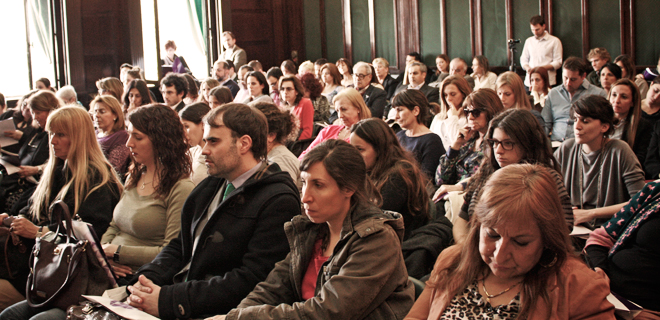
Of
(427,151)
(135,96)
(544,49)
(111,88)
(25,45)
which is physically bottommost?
(427,151)

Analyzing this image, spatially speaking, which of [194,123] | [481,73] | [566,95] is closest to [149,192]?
[194,123]

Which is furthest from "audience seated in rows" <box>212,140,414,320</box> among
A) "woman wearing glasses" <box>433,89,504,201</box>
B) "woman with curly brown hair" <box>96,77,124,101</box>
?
"woman with curly brown hair" <box>96,77,124,101</box>

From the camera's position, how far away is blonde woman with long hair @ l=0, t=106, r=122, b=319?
257 cm

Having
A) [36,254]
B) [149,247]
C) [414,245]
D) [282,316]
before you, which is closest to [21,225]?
[36,254]

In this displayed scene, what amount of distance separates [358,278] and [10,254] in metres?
1.83

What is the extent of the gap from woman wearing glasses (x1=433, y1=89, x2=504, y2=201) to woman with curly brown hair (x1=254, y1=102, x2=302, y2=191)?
0.85m

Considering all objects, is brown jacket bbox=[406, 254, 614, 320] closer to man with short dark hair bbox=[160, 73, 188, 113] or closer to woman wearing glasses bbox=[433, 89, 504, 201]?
woman wearing glasses bbox=[433, 89, 504, 201]

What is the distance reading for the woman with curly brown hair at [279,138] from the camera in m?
Answer: 3.07

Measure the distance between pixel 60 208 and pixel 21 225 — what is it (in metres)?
0.59

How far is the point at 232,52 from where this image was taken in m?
10.2

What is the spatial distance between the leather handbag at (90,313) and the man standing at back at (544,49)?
6722 millimetres

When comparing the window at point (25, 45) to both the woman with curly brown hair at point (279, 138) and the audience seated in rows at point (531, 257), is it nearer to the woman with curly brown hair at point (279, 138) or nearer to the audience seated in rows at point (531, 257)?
the woman with curly brown hair at point (279, 138)

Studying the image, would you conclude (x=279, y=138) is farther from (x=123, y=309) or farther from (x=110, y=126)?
(x=123, y=309)

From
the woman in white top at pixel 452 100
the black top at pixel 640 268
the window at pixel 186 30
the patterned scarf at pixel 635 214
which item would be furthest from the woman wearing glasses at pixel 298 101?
the window at pixel 186 30
